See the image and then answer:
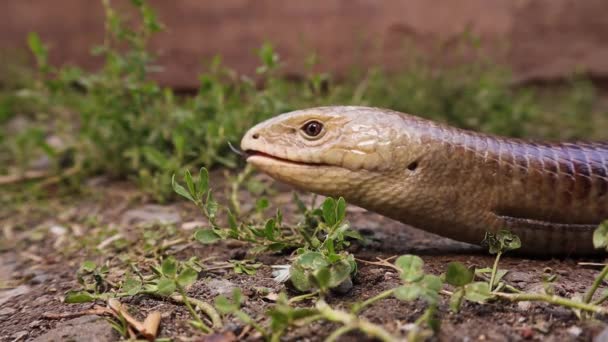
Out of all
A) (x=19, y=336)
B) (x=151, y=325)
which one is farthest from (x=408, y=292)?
(x=19, y=336)

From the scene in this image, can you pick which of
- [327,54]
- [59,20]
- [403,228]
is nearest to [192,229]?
[403,228]

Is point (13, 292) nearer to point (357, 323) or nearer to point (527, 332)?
point (357, 323)

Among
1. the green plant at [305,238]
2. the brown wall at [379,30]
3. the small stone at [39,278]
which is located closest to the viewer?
the green plant at [305,238]

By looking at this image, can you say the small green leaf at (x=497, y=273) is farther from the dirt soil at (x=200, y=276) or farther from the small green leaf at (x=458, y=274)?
the small green leaf at (x=458, y=274)

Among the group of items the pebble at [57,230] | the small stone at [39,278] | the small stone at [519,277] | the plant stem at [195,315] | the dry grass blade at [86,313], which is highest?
the plant stem at [195,315]

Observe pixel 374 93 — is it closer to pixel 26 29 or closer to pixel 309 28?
pixel 309 28

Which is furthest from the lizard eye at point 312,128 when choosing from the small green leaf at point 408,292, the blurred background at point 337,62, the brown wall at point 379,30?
the brown wall at point 379,30
